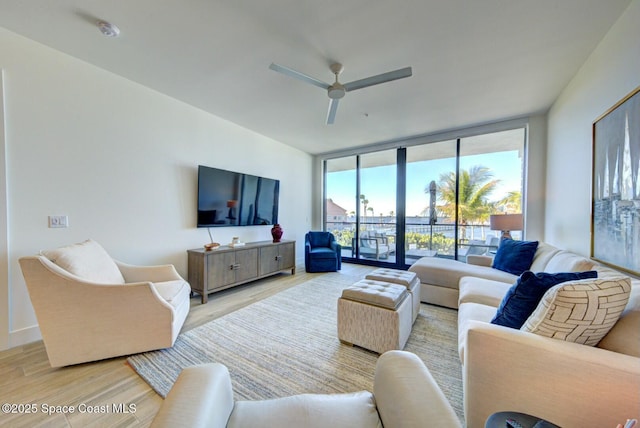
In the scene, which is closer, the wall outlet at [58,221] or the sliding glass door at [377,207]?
the wall outlet at [58,221]

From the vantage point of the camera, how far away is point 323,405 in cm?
94

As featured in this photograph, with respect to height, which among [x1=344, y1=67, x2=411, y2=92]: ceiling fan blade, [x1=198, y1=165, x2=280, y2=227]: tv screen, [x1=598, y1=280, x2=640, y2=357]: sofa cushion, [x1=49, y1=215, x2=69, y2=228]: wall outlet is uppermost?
[x1=344, y1=67, x2=411, y2=92]: ceiling fan blade

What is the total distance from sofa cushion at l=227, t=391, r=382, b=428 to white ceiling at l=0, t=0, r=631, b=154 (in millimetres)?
2440

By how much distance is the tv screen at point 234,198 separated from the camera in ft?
11.2

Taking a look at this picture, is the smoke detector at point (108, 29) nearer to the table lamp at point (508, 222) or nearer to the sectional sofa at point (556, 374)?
the sectional sofa at point (556, 374)

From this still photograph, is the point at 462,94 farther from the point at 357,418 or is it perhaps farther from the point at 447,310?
the point at 357,418

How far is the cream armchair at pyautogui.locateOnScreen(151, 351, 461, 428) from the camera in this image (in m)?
0.67

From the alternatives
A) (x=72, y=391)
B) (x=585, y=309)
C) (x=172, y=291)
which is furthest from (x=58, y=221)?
(x=585, y=309)

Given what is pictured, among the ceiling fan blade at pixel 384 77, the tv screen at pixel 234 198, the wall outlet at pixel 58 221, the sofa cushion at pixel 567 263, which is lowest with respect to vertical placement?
the sofa cushion at pixel 567 263

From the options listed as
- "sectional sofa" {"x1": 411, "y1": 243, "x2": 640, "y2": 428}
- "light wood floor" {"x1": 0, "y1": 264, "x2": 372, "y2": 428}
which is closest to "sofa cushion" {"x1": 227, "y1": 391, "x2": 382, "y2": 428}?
"sectional sofa" {"x1": 411, "y1": 243, "x2": 640, "y2": 428}

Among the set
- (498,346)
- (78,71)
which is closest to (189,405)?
(498,346)

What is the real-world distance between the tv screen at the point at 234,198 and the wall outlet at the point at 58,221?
1330 millimetres

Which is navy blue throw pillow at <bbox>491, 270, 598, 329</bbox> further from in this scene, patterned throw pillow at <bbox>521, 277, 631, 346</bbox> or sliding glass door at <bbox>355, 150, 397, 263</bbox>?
sliding glass door at <bbox>355, 150, 397, 263</bbox>

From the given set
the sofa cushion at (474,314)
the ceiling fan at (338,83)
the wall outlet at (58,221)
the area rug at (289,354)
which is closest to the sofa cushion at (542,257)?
the area rug at (289,354)
